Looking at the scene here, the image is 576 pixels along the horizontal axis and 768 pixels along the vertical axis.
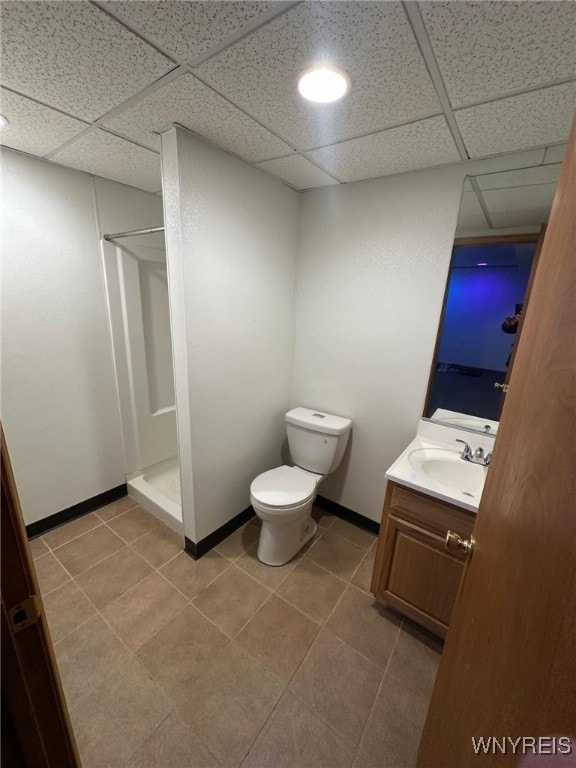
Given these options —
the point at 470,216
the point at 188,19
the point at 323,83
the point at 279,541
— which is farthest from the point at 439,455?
the point at 188,19

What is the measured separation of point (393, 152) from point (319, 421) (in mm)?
1500

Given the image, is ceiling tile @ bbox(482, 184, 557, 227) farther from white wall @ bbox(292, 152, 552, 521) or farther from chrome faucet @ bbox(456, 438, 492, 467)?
chrome faucet @ bbox(456, 438, 492, 467)

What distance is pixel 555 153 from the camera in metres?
1.30

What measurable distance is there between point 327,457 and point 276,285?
1191 millimetres

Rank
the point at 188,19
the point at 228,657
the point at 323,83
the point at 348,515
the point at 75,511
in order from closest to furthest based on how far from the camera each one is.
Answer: the point at 188,19 → the point at 323,83 → the point at 228,657 → the point at 75,511 → the point at 348,515

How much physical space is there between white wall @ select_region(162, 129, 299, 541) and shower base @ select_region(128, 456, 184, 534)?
0.30 m

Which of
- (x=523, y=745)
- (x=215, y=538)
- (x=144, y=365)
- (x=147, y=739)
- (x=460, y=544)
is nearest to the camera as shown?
(x=523, y=745)

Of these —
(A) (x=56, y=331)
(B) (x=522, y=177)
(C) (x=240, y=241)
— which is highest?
(B) (x=522, y=177)

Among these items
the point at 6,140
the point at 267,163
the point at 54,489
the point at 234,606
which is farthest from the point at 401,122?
the point at 54,489

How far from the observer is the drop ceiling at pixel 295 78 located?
2.46 feet

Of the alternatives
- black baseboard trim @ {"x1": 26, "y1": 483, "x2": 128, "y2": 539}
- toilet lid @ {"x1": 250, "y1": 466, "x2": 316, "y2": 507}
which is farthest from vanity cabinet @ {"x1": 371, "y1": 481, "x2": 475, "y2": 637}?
black baseboard trim @ {"x1": 26, "y1": 483, "x2": 128, "y2": 539}

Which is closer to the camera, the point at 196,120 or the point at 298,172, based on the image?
the point at 196,120

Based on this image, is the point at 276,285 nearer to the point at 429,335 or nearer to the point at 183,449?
the point at 429,335

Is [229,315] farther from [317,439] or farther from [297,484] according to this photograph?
[297,484]
